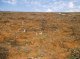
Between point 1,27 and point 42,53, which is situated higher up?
point 1,27

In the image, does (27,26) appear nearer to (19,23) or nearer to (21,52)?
(19,23)

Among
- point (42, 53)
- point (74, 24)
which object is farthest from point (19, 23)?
point (42, 53)

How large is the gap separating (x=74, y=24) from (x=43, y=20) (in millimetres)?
2337

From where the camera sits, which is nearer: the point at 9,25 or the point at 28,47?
the point at 28,47

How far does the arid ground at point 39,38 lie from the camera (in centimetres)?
1000

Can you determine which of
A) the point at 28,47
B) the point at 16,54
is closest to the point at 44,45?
the point at 28,47

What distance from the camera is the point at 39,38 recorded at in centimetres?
1171

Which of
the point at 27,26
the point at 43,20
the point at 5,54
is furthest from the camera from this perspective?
the point at 43,20

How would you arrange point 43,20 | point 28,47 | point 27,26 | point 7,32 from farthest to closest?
point 43,20 < point 27,26 < point 7,32 < point 28,47

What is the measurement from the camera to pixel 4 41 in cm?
1125

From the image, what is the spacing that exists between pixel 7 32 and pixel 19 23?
188 centimetres

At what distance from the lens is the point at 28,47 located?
10594mm

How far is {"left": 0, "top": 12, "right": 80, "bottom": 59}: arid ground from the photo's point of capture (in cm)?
1000

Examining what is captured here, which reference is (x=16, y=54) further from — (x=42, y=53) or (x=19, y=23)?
(x=19, y=23)
